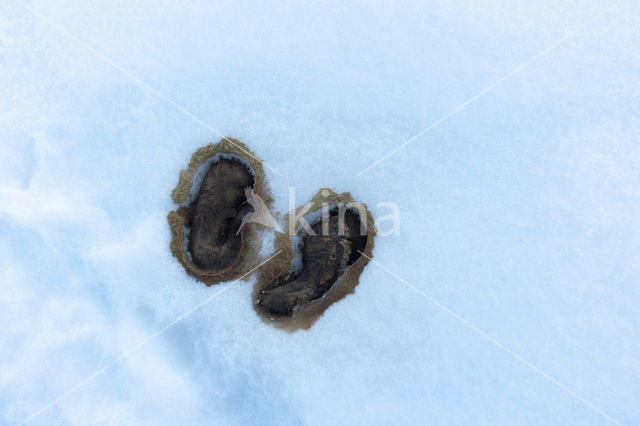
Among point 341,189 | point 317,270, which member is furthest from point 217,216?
point 341,189

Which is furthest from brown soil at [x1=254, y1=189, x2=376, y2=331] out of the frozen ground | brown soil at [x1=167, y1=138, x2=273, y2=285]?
brown soil at [x1=167, y1=138, x2=273, y2=285]

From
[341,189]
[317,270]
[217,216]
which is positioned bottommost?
Answer: [317,270]

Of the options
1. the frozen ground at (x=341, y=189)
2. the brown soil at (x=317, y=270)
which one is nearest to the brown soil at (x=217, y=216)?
the frozen ground at (x=341, y=189)

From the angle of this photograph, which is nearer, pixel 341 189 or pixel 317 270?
pixel 317 270

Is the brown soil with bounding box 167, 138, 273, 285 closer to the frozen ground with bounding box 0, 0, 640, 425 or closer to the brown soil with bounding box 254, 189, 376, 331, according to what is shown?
the frozen ground with bounding box 0, 0, 640, 425

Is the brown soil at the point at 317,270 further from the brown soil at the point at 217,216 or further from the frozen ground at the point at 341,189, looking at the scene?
the brown soil at the point at 217,216

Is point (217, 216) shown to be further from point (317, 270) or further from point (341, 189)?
point (341, 189)

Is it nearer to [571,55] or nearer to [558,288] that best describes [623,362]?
[558,288]

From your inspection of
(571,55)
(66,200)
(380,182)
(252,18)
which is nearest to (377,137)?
(380,182)
